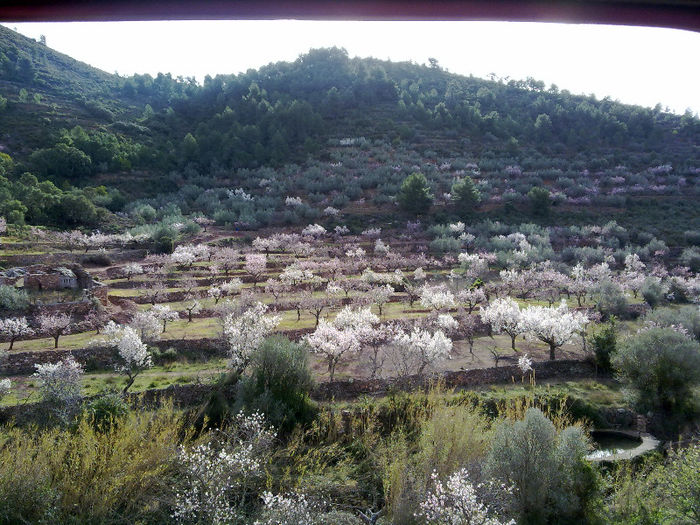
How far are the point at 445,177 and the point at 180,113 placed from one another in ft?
174

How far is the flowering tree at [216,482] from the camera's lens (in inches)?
406

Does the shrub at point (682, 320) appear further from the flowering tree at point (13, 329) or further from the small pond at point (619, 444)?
the flowering tree at point (13, 329)

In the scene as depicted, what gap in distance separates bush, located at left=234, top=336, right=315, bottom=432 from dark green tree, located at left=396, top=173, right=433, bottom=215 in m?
39.1

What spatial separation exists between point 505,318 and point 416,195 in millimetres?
31159

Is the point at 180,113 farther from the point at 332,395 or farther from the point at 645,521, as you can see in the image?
the point at 645,521

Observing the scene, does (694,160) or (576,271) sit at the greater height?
(694,160)

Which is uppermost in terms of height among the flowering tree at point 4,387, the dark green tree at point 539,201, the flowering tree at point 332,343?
the dark green tree at point 539,201

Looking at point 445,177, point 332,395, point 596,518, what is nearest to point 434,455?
point 596,518

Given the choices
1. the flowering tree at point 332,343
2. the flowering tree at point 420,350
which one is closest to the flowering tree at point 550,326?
the flowering tree at point 420,350

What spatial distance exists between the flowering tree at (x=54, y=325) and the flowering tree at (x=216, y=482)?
1471 centimetres

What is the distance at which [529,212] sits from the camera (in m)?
55.7

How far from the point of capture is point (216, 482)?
1119 centimetres

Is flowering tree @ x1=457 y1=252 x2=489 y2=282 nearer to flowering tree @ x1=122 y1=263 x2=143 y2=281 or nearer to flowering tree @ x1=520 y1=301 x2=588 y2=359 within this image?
flowering tree @ x1=520 y1=301 x2=588 y2=359

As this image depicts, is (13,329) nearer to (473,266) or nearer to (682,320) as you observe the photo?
(473,266)
